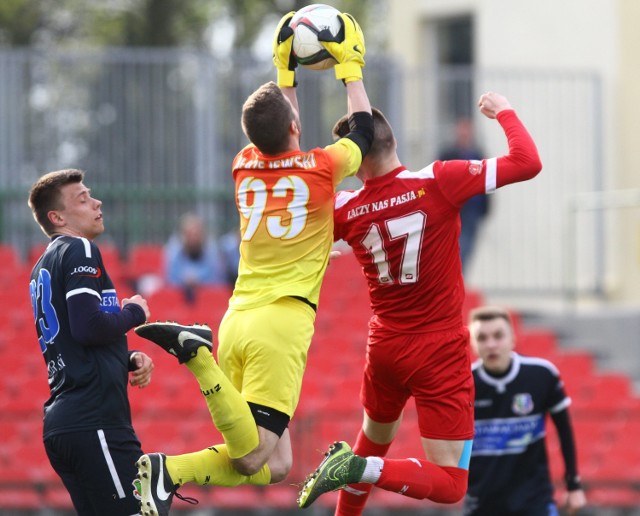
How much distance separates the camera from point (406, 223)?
693 centimetres

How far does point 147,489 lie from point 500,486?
2.66 m

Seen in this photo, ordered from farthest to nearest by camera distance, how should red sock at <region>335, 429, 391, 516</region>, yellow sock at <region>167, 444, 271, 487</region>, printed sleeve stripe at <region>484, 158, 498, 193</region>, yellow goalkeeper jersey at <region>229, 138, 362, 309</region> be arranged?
red sock at <region>335, 429, 391, 516</region>, printed sleeve stripe at <region>484, 158, 498, 193</region>, yellow goalkeeper jersey at <region>229, 138, 362, 309</region>, yellow sock at <region>167, 444, 271, 487</region>

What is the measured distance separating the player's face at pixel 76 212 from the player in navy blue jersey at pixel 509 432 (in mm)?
2674

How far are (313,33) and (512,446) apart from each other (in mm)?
2958

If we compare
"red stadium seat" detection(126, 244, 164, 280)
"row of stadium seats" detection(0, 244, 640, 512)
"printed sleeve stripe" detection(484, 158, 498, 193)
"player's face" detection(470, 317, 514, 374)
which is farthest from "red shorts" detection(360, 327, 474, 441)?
"red stadium seat" detection(126, 244, 164, 280)

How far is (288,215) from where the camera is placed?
6641 millimetres

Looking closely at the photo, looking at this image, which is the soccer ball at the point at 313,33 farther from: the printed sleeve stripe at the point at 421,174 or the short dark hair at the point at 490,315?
the short dark hair at the point at 490,315

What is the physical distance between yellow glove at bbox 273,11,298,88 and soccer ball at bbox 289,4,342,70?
2.2 inches

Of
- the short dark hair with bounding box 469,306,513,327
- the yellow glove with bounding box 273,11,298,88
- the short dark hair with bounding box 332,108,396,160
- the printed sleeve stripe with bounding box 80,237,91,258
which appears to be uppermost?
the yellow glove with bounding box 273,11,298,88

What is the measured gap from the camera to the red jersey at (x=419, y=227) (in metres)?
6.88

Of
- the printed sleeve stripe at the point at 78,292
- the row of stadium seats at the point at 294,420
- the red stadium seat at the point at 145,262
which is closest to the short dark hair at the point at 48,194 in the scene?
the printed sleeve stripe at the point at 78,292

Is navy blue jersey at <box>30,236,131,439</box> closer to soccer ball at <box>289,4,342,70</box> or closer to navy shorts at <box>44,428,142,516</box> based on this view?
navy shorts at <box>44,428,142,516</box>

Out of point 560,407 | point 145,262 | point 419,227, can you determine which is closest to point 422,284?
point 419,227

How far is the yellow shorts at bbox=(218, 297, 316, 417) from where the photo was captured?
6602 mm
